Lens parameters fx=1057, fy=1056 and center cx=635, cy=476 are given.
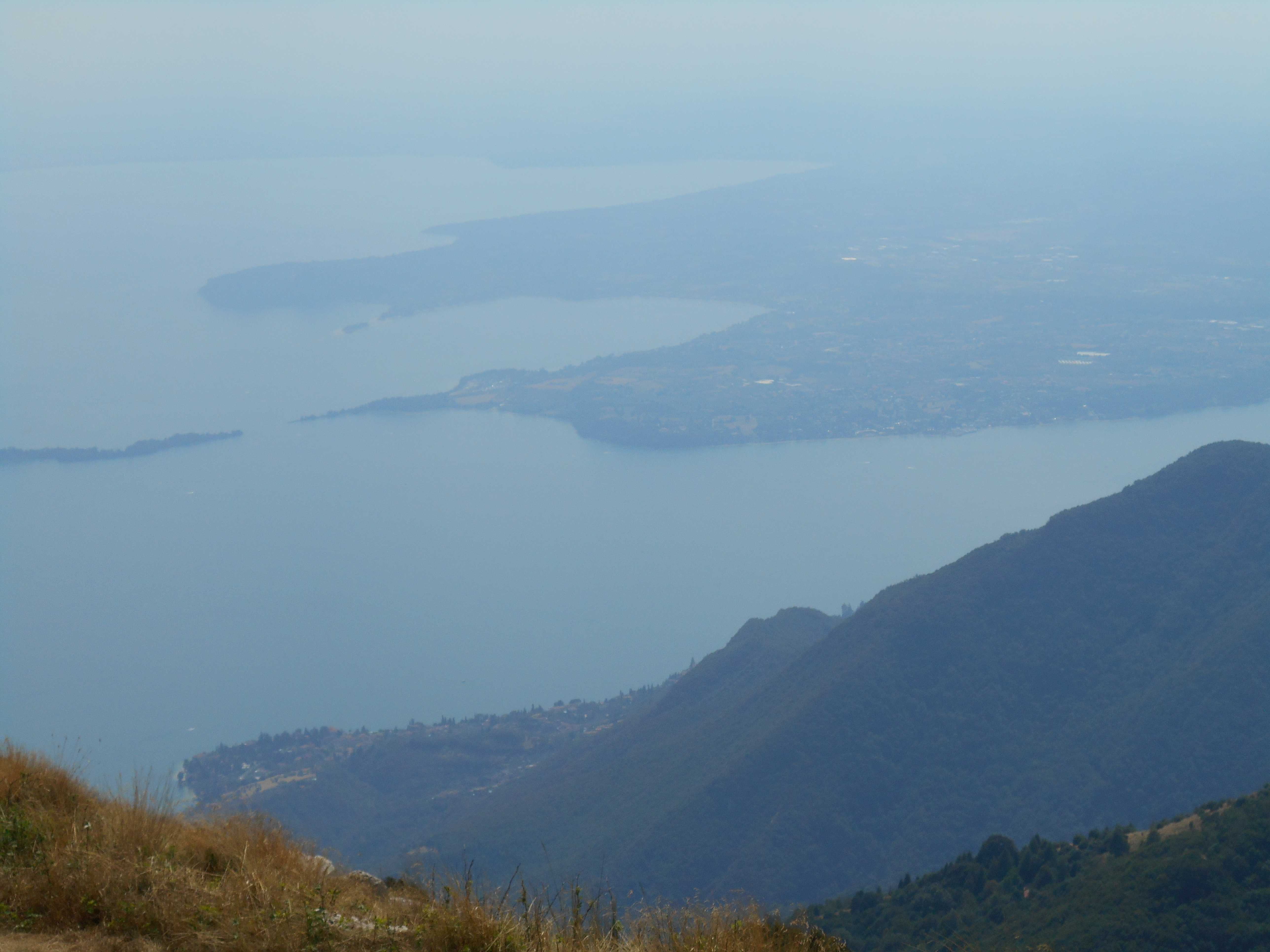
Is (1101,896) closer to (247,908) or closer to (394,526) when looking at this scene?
(247,908)

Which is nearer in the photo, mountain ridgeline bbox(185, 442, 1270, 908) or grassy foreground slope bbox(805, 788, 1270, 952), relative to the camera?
grassy foreground slope bbox(805, 788, 1270, 952)

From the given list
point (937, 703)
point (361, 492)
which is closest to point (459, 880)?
point (937, 703)

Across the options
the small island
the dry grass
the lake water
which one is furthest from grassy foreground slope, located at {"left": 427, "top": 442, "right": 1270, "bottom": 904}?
the small island

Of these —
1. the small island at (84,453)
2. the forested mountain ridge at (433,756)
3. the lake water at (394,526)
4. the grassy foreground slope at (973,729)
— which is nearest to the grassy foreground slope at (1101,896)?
the grassy foreground slope at (973,729)

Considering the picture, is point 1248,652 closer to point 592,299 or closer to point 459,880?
point 459,880

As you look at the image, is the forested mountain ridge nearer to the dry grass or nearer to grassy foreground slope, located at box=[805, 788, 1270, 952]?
grassy foreground slope, located at box=[805, 788, 1270, 952]
